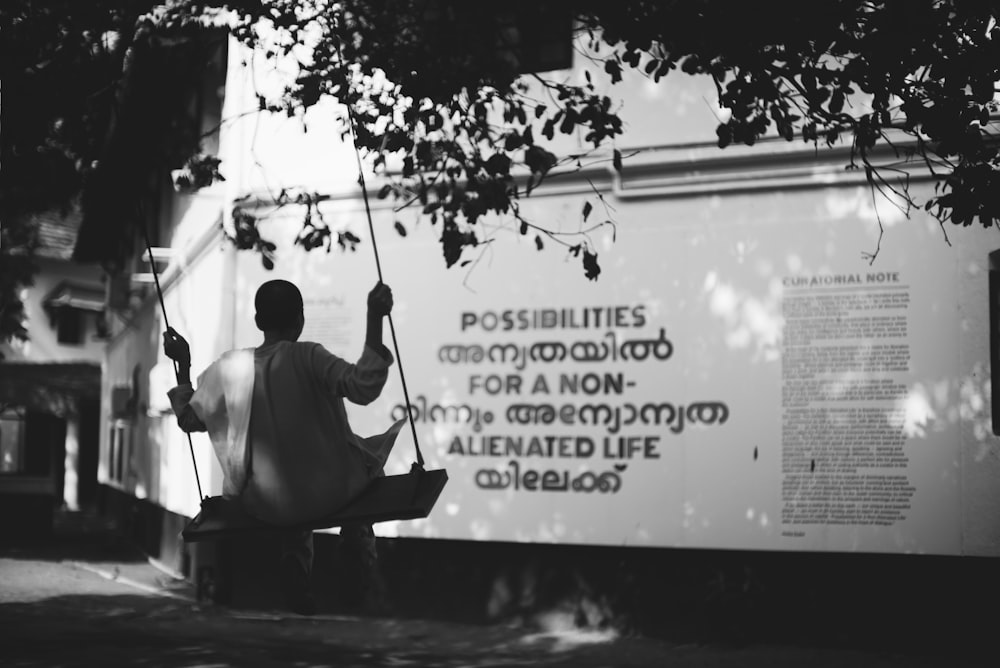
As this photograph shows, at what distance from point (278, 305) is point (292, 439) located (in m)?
0.58

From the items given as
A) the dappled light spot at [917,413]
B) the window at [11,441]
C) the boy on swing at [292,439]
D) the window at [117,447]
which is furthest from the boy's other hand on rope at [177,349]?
the window at [11,441]

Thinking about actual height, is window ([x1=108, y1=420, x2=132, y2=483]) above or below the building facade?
below

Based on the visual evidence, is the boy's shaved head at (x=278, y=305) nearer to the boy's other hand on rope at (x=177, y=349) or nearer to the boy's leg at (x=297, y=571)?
the boy's other hand on rope at (x=177, y=349)

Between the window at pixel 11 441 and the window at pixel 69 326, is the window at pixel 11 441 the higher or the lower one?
the lower one

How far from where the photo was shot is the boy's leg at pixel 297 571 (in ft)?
18.3

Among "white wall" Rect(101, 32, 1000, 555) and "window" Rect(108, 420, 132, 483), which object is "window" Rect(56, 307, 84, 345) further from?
"white wall" Rect(101, 32, 1000, 555)

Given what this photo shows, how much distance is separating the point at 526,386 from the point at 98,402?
25833 millimetres

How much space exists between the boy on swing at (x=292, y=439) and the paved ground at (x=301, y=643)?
4.20 meters

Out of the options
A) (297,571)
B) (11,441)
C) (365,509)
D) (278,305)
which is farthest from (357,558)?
(11,441)

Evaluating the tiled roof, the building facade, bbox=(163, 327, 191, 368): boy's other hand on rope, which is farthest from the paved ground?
the building facade

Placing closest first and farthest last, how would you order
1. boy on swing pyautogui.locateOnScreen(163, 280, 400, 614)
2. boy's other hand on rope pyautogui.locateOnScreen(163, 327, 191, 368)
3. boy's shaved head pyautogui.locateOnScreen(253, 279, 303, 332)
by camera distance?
boy on swing pyautogui.locateOnScreen(163, 280, 400, 614), boy's shaved head pyautogui.locateOnScreen(253, 279, 303, 332), boy's other hand on rope pyautogui.locateOnScreen(163, 327, 191, 368)

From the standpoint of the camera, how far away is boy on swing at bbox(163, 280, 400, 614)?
5562 mm

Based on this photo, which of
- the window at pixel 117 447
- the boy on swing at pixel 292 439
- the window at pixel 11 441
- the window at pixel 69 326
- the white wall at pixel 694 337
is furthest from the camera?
the window at pixel 69 326

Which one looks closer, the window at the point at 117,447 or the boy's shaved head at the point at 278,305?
the boy's shaved head at the point at 278,305
